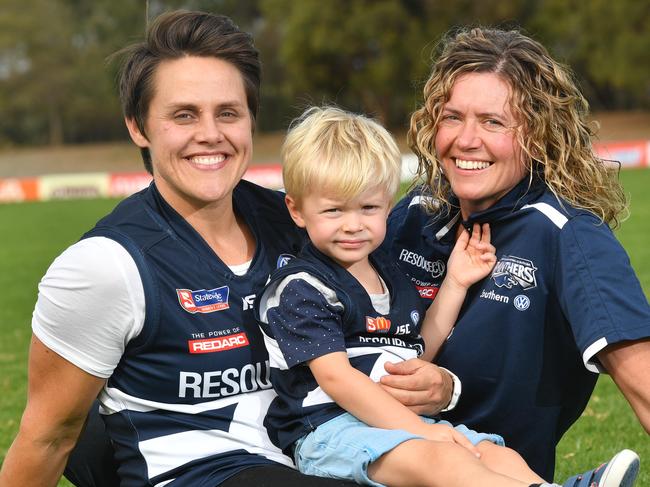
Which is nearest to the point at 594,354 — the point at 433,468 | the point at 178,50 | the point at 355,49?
the point at 433,468

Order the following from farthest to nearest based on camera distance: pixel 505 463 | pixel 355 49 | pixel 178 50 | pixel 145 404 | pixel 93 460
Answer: pixel 355 49 → pixel 93 460 → pixel 178 50 → pixel 145 404 → pixel 505 463

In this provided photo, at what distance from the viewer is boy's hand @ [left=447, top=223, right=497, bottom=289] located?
3.53 meters

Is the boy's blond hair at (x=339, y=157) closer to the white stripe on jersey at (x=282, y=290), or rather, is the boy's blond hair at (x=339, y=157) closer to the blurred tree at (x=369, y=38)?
the white stripe on jersey at (x=282, y=290)

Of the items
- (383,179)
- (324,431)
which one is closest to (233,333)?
(324,431)

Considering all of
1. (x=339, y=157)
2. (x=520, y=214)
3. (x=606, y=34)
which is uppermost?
(x=339, y=157)

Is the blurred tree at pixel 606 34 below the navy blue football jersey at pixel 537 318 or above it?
below

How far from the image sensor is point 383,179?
3.30 meters

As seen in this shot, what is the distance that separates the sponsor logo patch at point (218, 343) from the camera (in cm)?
318

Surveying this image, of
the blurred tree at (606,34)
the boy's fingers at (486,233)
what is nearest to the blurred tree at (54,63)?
the blurred tree at (606,34)

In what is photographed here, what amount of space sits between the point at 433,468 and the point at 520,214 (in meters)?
1.06

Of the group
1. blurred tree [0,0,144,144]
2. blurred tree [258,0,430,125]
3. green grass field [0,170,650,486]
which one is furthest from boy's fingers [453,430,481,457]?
blurred tree [0,0,144,144]

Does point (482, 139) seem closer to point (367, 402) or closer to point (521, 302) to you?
point (521, 302)

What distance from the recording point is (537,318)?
3400mm

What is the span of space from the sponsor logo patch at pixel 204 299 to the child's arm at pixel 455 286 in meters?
0.80
